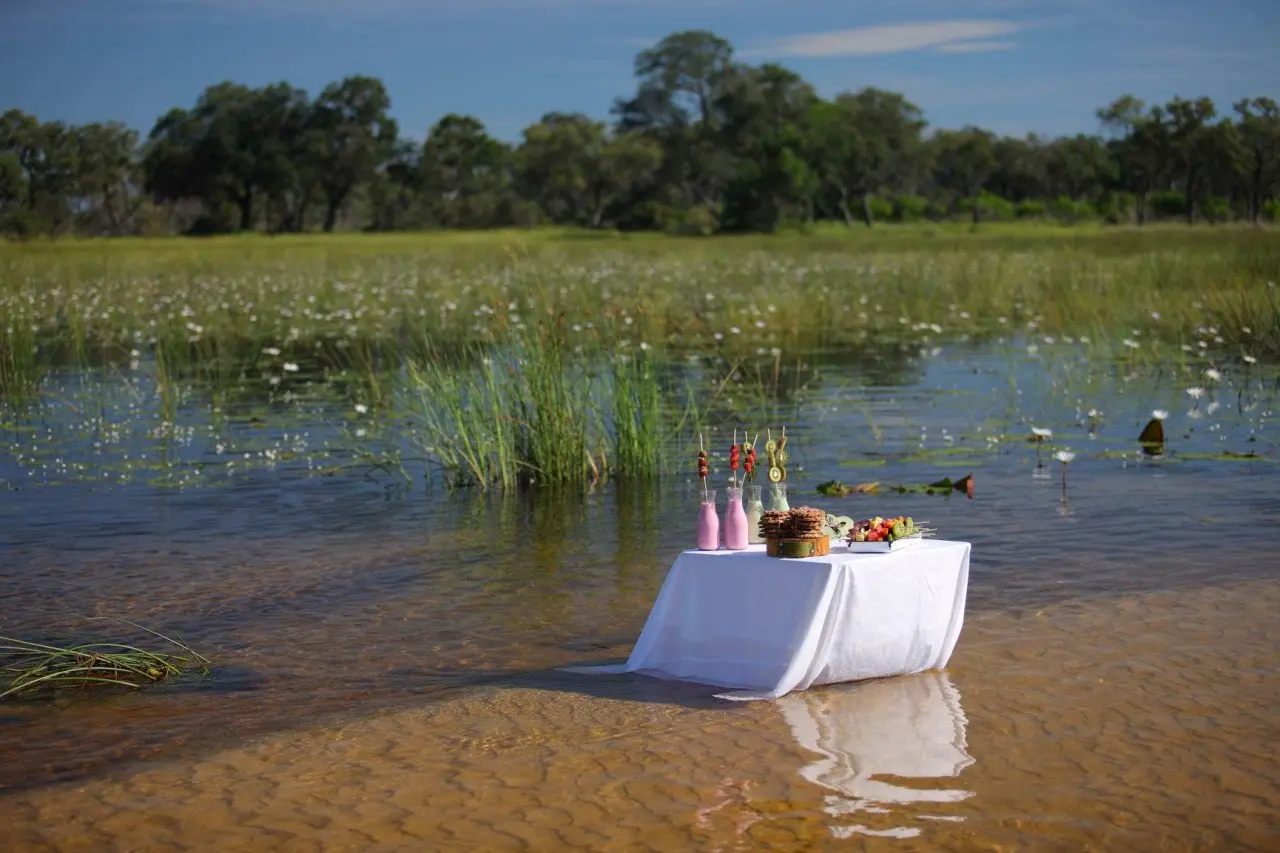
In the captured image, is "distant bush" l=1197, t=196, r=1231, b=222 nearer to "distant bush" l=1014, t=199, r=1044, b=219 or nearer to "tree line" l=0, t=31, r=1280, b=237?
"tree line" l=0, t=31, r=1280, b=237

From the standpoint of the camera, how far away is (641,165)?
243ft

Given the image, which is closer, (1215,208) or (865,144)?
(1215,208)

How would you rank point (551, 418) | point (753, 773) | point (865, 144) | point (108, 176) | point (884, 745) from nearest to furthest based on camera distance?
1. point (753, 773)
2. point (884, 745)
3. point (551, 418)
4. point (108, 176)
5. point (865, 144)

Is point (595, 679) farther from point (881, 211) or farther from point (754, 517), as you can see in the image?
point (881, 211)

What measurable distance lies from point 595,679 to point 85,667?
82.3 inches

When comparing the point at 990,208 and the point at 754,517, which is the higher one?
the point at 990,208

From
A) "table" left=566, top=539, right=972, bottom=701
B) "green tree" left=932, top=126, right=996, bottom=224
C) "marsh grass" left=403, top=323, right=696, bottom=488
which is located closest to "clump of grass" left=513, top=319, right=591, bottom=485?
"marsh grass" left=403, top=323, right=696, bottom=488

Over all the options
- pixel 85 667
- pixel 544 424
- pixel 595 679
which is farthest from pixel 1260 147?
pixel 85 667

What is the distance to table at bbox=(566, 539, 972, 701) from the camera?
20.1 ft

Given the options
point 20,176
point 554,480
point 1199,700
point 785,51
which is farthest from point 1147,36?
point 1199,700

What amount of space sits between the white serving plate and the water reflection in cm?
54

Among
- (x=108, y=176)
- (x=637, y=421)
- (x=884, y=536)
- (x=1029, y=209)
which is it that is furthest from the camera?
(x=1029, y=209)

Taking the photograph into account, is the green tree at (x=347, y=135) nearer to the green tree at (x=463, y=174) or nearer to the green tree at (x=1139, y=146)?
the green tree at (x=463, y=174)

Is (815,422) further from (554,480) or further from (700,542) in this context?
(700,542)
